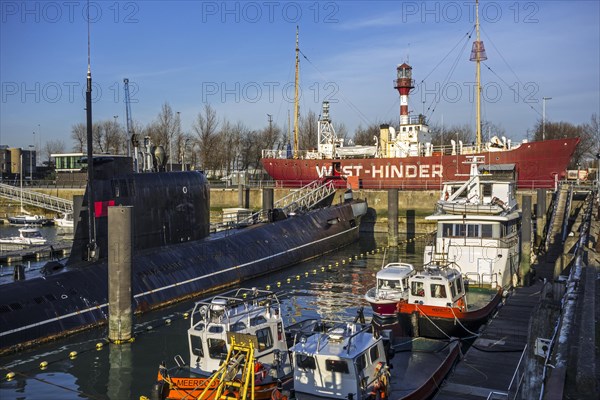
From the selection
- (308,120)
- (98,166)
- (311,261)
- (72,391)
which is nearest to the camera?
(72,391)

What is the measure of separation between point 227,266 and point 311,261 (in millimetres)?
9352

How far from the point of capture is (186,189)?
2598 centimetres

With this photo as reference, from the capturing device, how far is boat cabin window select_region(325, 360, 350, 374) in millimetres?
11990

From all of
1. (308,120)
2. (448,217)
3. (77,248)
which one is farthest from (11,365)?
(308,120)

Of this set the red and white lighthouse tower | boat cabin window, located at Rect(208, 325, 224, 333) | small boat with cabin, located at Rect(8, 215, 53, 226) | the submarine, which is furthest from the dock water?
small boat with cabin, located at Rect(8, 215, 53, 226)

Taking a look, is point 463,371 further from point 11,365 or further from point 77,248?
point 77,248

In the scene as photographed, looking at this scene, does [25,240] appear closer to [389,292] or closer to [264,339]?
[389,292]

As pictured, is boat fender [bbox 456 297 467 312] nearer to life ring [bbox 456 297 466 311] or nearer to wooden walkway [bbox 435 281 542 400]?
life ring [bbox 456 297 466 311]

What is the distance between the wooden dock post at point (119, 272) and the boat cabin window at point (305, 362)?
7.80 m

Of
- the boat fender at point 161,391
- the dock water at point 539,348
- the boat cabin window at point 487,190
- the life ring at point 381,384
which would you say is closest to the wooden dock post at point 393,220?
the boat cabin window at point 487,190

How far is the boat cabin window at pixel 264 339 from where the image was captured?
540 inches

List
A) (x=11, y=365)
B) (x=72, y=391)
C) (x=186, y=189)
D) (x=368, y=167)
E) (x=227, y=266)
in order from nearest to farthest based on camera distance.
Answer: (x=72, y=391) → (x=11, y=365) → (x=186, y=189) → (x=227, y=266) → (x=368, y=167)

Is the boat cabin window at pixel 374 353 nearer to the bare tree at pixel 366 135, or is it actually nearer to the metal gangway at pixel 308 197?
the metal gangway at pixel 308 197

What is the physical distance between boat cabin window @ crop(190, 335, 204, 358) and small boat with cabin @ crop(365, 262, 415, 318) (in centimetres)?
876
